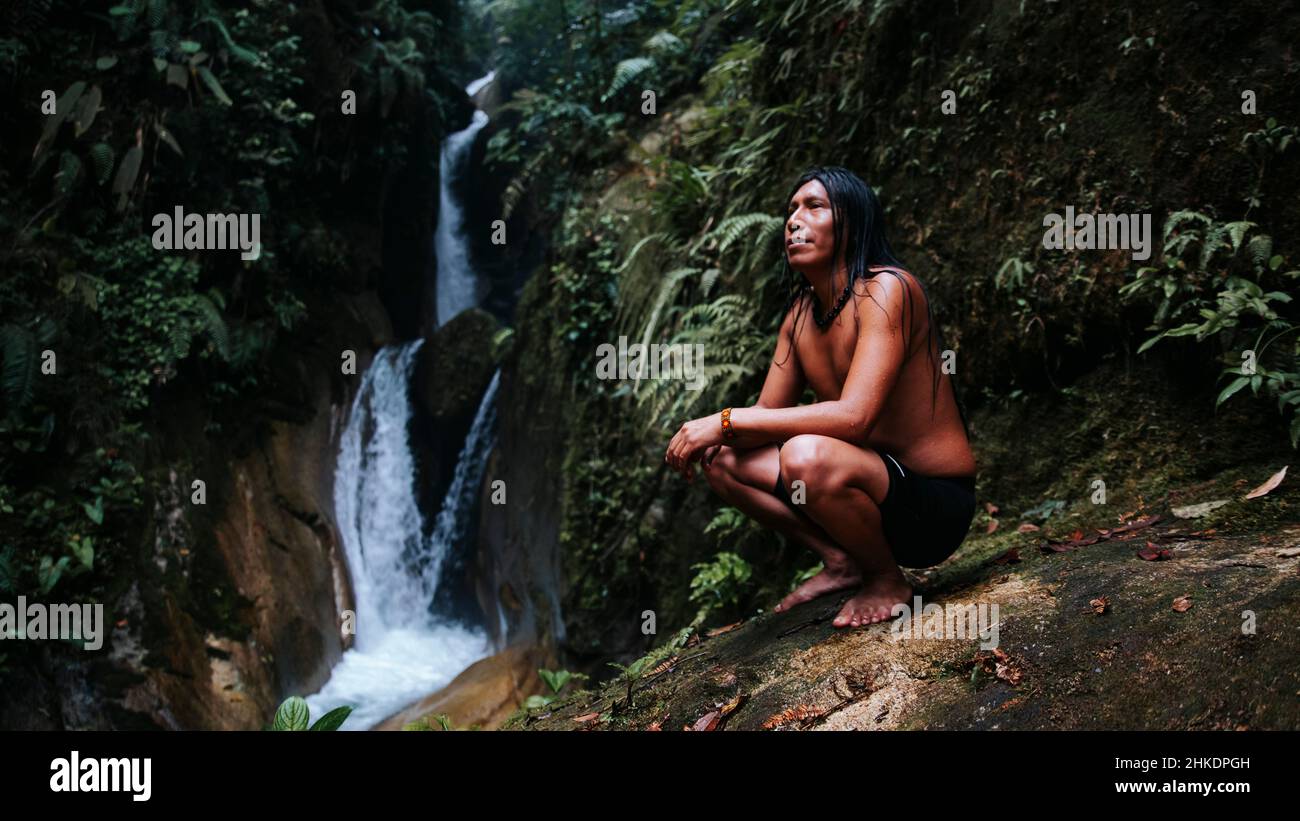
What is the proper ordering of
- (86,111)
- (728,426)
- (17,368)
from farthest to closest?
(86,111) < (17,368) < (728,426)

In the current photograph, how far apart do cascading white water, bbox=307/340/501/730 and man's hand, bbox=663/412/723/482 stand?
8647 millimetres

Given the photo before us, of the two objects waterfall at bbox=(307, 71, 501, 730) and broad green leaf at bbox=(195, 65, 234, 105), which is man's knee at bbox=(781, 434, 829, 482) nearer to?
waterfall at bbox=(307, 71, 501, 730)

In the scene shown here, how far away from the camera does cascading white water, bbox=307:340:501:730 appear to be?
1102 cm

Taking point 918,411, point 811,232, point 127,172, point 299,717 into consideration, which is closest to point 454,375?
point 127,172

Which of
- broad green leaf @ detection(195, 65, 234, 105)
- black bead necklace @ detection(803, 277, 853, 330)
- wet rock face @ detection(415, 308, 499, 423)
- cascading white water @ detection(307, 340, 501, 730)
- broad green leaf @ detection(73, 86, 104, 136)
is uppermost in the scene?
broad green leaf @ detection(195, 65, 234, 105)

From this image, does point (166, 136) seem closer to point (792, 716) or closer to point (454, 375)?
point (454, 375)

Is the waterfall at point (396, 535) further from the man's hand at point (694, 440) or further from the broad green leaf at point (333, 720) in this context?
the man's hand at point (694, 440)

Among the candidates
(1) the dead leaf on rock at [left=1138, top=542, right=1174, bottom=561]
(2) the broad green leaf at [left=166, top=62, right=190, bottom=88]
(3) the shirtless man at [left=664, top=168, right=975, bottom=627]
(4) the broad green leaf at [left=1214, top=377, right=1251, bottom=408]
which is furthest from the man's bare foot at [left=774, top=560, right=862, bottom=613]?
(2) the broad green leaf at [left=166, top=62, right=190, bottom=88]

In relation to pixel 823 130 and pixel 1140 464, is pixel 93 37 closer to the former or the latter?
pixel 823 130

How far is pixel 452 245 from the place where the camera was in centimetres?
1798

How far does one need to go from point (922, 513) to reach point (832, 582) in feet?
2.29

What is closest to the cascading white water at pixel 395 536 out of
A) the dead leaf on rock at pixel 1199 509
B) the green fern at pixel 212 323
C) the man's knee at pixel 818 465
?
the green fern at pixel 212 323
